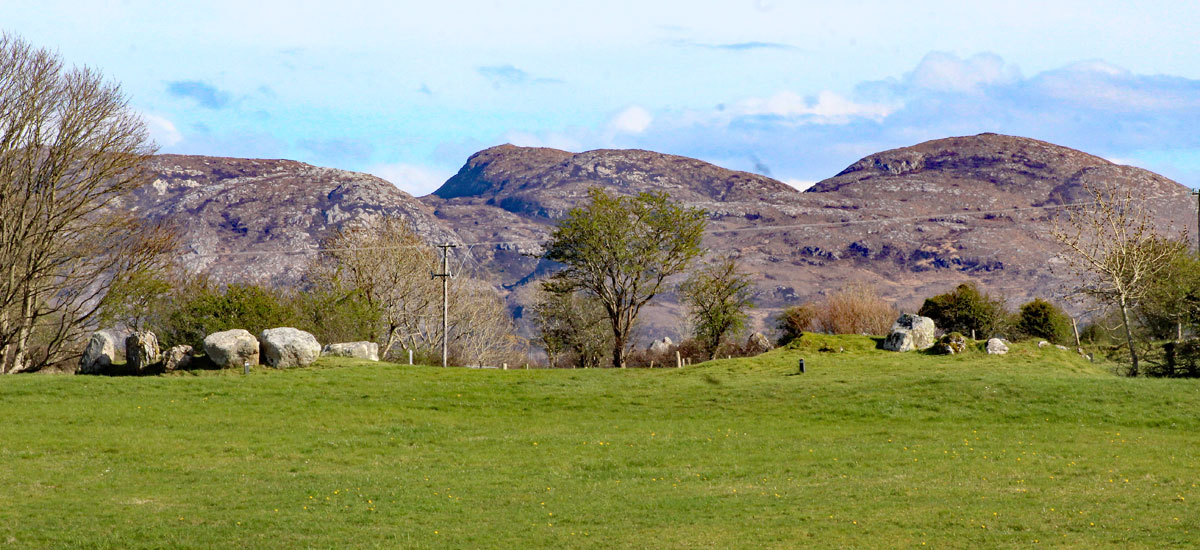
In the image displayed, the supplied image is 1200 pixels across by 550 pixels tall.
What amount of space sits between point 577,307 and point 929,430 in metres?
54.5

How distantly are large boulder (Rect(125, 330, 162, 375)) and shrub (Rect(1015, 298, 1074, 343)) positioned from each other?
51.4 meters

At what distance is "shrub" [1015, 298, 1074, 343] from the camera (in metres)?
63.8

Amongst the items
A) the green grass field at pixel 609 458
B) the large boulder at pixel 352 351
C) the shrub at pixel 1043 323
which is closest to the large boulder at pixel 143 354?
the green grass field at pixel 609 458

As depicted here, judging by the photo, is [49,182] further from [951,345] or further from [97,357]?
[951,345]

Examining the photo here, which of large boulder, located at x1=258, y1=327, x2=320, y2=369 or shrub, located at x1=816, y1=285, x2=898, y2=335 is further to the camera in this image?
shrub, located at x1=816, y1=285, x2=898, y2=335

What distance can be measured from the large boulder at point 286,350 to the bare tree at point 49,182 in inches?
480

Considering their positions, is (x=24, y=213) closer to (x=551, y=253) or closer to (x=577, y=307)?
(x=551, y=253)

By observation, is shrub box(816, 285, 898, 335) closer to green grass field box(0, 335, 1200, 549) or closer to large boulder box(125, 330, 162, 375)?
green grass field box(0, 335, 1200, 549)

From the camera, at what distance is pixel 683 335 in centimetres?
12444

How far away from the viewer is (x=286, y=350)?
4344 centimetres

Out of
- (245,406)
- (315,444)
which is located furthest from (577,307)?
(315,444)

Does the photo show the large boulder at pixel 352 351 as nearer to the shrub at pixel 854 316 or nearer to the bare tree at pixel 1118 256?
the bare tree at pixel 1118 256

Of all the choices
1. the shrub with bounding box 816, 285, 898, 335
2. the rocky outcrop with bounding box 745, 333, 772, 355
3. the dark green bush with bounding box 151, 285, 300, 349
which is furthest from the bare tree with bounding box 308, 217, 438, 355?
the shrub with bounding box 816, 285, 898, 335

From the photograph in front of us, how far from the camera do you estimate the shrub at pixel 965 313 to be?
2517 inches
